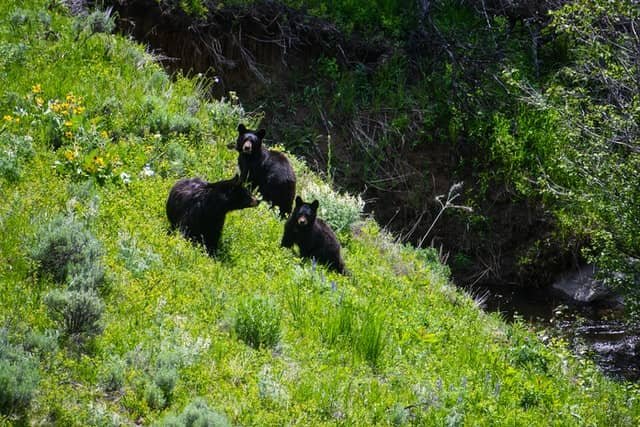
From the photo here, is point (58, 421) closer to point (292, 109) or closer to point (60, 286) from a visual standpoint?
point (60, 286)

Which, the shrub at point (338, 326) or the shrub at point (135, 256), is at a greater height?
the shrub at point (338, 326)

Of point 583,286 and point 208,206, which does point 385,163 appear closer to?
point 583,286

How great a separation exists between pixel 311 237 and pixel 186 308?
9.18ft

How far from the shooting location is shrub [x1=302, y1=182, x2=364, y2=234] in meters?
11.4

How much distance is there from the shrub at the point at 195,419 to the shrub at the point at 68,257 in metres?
1.72

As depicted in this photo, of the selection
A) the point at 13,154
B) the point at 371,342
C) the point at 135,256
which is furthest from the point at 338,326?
the point at 13,154

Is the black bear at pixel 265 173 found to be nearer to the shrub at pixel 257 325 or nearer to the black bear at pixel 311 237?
the black bear at pixel 311 237

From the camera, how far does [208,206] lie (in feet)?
28.8

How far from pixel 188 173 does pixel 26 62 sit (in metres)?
3.24

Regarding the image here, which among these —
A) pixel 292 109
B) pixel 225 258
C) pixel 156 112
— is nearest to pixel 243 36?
pixel 292 109

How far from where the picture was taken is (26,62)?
474 inches

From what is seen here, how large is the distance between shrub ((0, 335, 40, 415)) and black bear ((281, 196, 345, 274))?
15.4 feet

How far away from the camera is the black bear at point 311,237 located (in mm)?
9758

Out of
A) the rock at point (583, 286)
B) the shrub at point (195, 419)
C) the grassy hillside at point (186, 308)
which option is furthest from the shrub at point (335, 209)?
the rock at point (583, 286)
